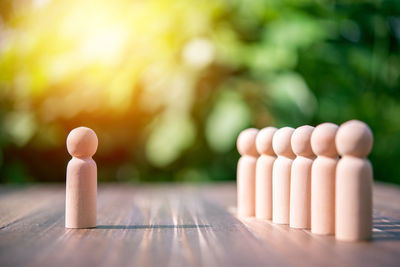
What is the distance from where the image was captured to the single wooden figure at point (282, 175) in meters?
0.82

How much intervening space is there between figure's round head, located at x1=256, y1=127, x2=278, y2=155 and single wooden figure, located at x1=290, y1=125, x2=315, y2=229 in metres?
0.10

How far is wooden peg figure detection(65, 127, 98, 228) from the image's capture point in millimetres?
784

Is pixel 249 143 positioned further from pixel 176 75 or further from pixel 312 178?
pixel 176 75

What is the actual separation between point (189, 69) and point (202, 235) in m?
1.56

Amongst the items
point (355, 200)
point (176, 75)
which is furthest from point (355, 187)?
point (176, 75)

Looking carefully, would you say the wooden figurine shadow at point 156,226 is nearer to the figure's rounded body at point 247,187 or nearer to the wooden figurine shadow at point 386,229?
the figure's rounded body at point 247,187

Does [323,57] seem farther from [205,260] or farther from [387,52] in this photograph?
[205,260]

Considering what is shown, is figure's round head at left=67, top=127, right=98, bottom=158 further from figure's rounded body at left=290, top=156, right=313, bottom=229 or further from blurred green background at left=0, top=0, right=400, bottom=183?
blurred green background at left=0, top=0, right=400, bottom=183

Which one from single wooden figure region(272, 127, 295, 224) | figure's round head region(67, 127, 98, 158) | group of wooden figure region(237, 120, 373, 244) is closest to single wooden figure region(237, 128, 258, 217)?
group of wooden figure region(237, 120, 373, 244)

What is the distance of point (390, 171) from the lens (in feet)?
8.88

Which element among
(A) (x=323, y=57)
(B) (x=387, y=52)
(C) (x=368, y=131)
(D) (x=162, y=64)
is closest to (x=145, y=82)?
(D) (x=162, y=64)

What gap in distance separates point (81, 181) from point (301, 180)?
0.39 m

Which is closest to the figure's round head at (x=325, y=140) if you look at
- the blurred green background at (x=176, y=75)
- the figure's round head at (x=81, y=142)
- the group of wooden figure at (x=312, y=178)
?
the group of wooden figure at (x=312, y=178)

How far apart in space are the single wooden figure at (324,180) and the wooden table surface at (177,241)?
3 centimetres
